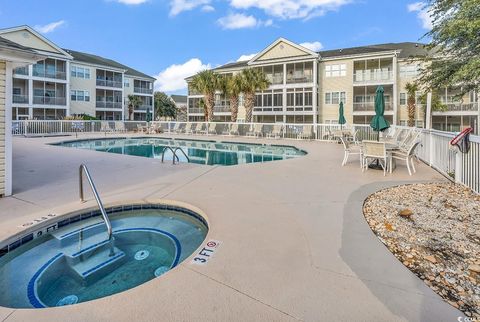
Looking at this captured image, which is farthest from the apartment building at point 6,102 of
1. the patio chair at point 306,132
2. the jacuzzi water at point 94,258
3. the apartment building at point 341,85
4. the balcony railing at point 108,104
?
the balcony railing at point 108,104

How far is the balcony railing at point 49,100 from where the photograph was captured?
31.3 m

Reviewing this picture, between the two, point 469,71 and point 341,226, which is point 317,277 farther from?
point 469,71

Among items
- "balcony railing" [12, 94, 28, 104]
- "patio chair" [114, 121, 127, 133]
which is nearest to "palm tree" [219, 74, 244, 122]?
"patio chair" [114, 121, 127, 133]

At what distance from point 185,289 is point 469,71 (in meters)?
10.3

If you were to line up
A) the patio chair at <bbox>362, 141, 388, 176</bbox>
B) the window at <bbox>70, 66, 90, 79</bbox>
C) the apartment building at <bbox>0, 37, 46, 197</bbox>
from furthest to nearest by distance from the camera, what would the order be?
the window at <bbox>70, 66, 90, 79</bbox>
the patio chair at <bbox>362, 141, 388, 176</bbox>
the apartment building at <bbox>0, 37, 46, 197</bbox>

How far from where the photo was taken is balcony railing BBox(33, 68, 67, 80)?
103ft

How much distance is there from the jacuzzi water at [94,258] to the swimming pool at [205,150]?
5084mm

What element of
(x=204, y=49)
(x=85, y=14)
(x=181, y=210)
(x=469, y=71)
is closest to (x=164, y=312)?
(x=181, y=210)

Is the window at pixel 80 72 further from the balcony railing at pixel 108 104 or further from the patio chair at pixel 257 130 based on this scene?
the patio chair at pixel 257 130

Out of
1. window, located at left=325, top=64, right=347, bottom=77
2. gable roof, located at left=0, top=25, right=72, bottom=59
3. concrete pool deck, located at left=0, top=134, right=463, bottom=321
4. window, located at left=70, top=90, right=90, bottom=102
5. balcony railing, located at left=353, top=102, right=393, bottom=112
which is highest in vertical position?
gable roof, located at left=0, top=25, right=72, bottom=59

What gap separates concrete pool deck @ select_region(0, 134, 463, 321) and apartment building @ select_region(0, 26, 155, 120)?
2502 centimetres

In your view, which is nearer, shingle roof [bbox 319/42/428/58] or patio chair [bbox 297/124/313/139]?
patio chair [bbox 297/124/313/139]

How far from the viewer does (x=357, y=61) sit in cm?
2869

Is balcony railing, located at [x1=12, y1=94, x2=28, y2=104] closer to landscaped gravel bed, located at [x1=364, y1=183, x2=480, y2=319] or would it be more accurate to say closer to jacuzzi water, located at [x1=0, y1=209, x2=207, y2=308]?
jacuzzi water, located at [x1=0, y1=209, x2=207, y2=308]
